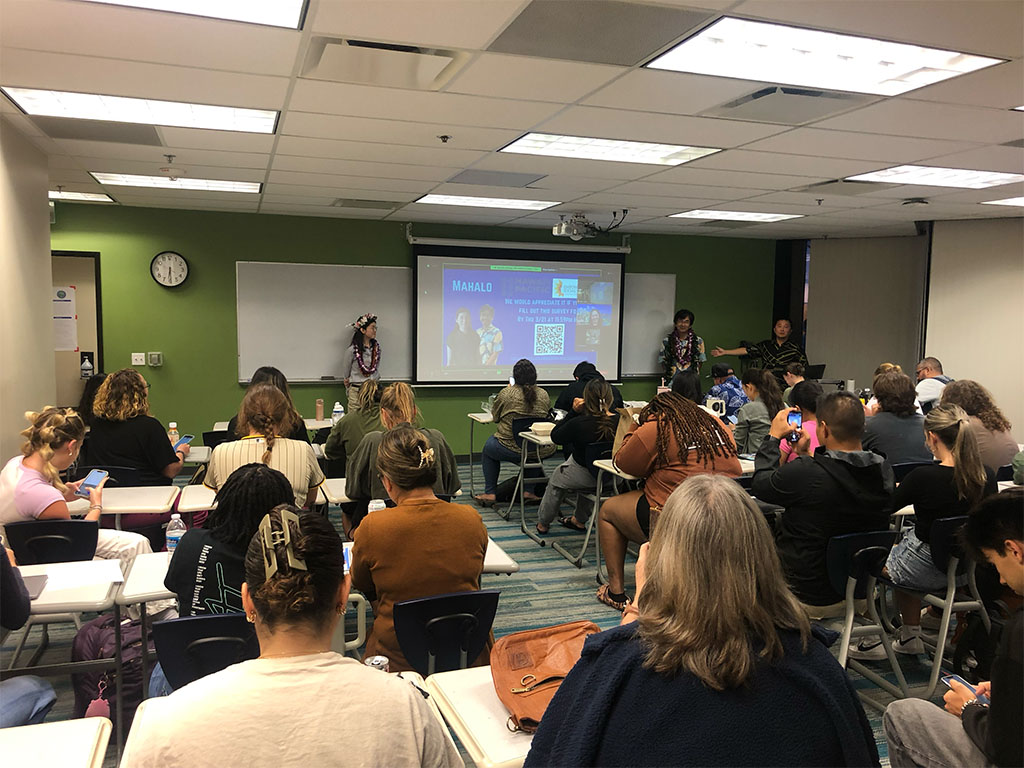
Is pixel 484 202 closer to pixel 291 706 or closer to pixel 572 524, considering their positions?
pixel 572 524

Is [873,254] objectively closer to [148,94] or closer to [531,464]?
[531,464]

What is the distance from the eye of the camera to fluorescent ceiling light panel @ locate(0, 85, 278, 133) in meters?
3.44

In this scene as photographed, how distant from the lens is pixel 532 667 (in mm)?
1807

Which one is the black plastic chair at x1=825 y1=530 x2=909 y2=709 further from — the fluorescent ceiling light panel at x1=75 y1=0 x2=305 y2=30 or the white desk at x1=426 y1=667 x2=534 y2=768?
the fluorescent ceiling light panel at x1=75 y1=0 x2=305 y2=30

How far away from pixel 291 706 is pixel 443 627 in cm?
111

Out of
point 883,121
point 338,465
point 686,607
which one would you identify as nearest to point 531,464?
point 338,465

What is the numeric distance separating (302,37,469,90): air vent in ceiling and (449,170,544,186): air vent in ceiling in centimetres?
204

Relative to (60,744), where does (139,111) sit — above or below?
above

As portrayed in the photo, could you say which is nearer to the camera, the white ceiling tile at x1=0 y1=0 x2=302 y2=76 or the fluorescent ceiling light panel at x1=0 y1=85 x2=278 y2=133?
the white ceiling tile at x1=0 y1=0 x2=302 y2=76

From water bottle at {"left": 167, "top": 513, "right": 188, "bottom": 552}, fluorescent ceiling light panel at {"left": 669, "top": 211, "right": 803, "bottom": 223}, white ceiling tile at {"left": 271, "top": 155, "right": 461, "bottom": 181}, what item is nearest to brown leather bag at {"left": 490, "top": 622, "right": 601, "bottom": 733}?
water bottle at {"left": 167, "top": 513, "right": 188, "bottom": 552}

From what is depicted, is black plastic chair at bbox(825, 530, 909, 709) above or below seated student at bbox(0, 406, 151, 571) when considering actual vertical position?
below

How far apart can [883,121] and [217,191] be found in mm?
5182

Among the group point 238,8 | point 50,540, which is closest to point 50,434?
point 50,540

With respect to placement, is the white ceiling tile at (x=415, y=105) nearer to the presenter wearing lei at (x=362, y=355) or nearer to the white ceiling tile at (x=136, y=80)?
the white ceiling tile at (x=136, y=80)
